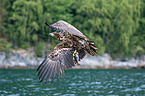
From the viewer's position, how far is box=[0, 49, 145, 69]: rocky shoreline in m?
41.9

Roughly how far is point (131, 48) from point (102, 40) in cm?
554

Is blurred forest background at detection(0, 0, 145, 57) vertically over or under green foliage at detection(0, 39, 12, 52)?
over

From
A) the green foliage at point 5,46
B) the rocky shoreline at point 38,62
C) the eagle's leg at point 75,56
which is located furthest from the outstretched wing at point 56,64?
the green foliage at point 5,46

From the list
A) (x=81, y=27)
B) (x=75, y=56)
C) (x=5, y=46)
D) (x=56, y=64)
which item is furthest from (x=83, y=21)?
(x=56, y=64)

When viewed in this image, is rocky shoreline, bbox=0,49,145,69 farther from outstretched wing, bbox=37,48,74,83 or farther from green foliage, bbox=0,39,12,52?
outstretched wing, bbox=37,48,74,83

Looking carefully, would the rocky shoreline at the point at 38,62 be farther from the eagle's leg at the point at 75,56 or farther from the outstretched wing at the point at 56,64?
the outstretched wing at the point at 56,64

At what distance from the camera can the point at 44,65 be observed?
10352 mm

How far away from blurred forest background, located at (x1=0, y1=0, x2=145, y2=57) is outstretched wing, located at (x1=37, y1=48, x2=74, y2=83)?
33.0 metres

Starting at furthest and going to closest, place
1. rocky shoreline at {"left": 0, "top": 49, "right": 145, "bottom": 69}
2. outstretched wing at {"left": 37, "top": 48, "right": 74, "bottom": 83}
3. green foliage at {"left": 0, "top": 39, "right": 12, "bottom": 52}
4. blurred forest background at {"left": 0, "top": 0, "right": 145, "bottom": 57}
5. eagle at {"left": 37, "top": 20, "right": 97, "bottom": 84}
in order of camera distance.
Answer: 1. blurred forest background at {"left": 0, "top": 0, "right": 145, "bottom": 57}
2. green foliage at {"left": 0, "top": 39, "right": 12, "bottom": 52}
3. rocky shoreline at {"left": 0, "top": 49, "right": 145, "bottom": 69}
4. eagle at {"left": 37, "top": 20, "right": 97, "bottom": 84}
5. outstretched wing at {"left": 37, "top": 48, "right": 74, "bottom": 83}

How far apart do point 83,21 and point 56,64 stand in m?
39.9

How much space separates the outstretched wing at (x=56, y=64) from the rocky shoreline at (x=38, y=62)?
2977cm

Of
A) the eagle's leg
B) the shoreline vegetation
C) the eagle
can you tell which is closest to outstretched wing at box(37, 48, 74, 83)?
the eagle

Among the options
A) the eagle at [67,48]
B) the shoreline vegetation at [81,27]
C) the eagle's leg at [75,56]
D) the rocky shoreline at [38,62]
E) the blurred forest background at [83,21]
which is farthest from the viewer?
the blurred forest background at [83,21]

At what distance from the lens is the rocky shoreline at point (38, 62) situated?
4191 cm
